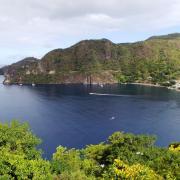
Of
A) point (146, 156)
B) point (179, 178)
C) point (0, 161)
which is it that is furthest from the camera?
point (146, 156)

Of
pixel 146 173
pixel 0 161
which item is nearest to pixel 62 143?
pixel 0 161

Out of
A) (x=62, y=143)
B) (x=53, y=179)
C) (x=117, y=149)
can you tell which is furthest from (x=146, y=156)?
(x=62, y=143)

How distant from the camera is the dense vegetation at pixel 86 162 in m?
47.2

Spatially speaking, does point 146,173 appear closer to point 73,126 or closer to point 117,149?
point 117,149

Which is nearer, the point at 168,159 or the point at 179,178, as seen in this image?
the point at 179,178

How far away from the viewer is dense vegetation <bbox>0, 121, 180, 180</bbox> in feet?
155

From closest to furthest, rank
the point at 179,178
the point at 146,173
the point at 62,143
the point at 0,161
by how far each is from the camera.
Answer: the point at 146,173 → the point at 0,161 → the point at 179,178 → the point at 62,143

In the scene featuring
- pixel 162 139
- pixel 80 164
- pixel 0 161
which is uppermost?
pixel 0 161

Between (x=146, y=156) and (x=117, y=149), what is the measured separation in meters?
9.22

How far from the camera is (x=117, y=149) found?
78812 millimetres

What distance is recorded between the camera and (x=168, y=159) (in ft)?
204

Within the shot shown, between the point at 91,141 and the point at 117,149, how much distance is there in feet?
259

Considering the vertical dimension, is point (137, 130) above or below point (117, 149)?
below

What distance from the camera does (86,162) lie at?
2955 inches
